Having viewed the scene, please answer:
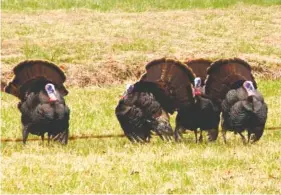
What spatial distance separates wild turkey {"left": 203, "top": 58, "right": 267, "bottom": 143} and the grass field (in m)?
0.33

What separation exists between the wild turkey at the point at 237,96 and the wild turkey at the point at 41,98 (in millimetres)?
2305

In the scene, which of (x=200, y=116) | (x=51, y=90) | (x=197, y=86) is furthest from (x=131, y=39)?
(x=51, y=90)

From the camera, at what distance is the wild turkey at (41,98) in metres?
10.7

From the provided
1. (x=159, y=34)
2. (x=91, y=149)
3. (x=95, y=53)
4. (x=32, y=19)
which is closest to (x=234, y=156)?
(x=91, y=149)

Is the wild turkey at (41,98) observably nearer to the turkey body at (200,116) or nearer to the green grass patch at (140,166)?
the green grass patch at (140,166)

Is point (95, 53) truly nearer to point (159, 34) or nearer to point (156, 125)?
point (159, 34)

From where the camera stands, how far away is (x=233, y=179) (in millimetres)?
8289

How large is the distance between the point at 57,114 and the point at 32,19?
21.0 m

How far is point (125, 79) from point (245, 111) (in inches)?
442

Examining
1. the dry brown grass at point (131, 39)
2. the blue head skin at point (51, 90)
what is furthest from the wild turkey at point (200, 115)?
the dry brown grass at point (131, 39)

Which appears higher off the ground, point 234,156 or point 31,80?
point 31,80

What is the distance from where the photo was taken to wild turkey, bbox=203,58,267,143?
10.7m

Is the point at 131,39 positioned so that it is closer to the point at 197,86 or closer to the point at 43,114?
the point at 197,86

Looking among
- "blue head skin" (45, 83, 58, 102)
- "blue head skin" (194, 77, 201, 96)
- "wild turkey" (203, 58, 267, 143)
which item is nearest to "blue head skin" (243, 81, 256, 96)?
"wild turkey" (203, 58, 267, 143)
